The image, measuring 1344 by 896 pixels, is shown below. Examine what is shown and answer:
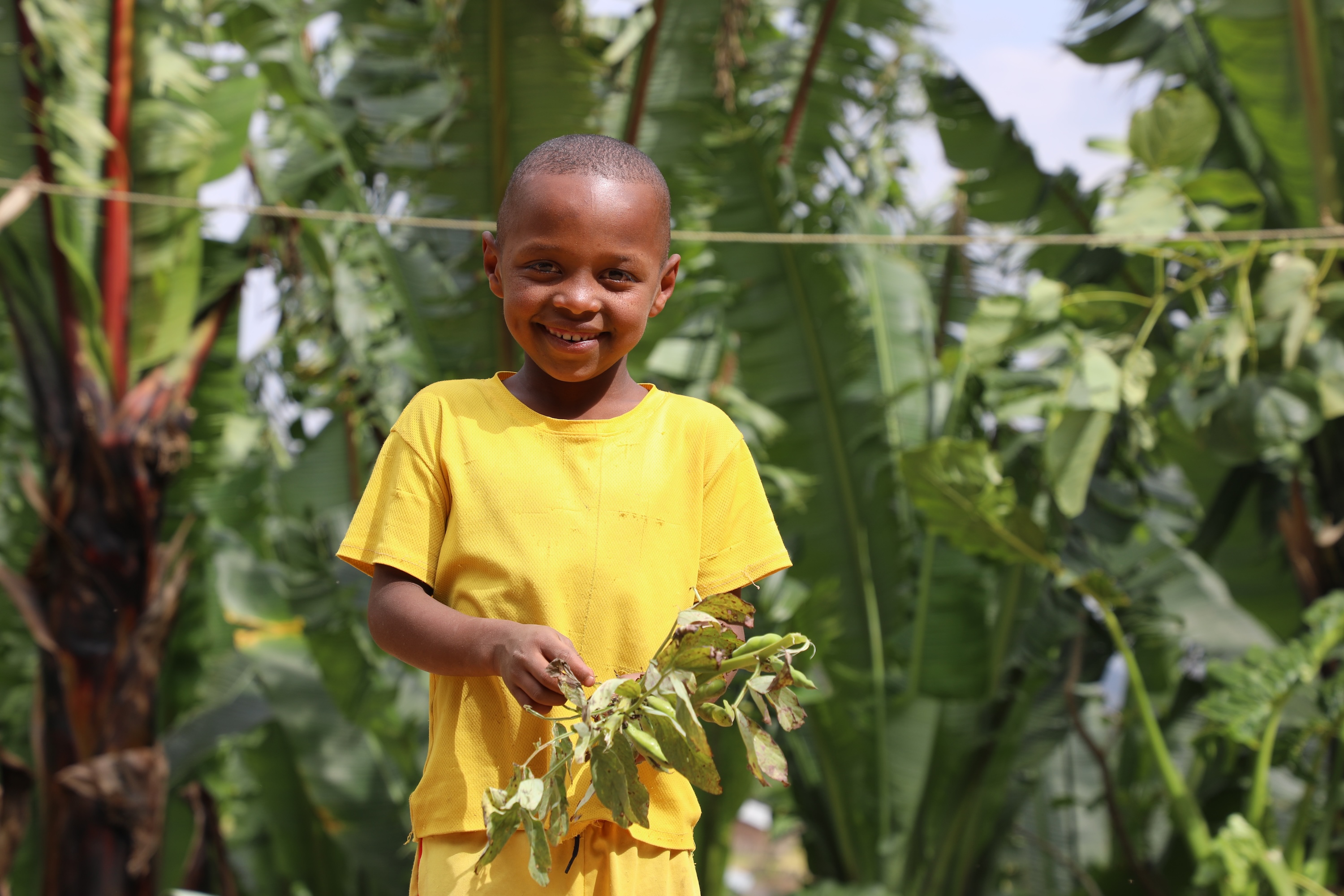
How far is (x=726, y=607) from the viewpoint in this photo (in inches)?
39.7

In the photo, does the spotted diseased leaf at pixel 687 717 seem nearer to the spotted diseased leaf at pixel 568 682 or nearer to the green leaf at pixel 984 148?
the spotted diseased leaf at pixel 568 682

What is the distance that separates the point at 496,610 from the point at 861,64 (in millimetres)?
4220

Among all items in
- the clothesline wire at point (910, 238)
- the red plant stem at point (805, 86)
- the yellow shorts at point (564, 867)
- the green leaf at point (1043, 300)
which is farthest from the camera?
the red plant stem at point (805, 86)

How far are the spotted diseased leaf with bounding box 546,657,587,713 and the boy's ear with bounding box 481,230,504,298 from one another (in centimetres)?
39

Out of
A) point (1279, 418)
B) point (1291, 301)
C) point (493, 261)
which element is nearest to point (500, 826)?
point (493, 261)

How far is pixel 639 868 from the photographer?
1113mm

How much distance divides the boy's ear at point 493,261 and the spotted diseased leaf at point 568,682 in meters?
0.39

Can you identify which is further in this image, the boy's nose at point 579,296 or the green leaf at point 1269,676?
the green leaf at point 1269,676

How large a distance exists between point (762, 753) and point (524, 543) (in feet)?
0.92

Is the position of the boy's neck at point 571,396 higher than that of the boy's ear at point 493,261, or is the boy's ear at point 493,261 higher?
the boy's ear at point 493,261

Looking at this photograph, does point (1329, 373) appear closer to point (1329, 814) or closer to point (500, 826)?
point (1329, 814)

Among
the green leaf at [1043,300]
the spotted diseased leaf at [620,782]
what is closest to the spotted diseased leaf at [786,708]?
the spotted diseased leaf at [620,782]

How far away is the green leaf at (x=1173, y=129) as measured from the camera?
133 inches

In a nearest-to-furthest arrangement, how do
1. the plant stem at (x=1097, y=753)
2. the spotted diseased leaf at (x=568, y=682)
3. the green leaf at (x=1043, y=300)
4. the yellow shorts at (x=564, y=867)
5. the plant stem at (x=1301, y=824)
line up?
the spotted diseased leaf at (x=568, y=682) → the yellow shorts at (x=564, y=867) → the green leaf at (x=1043, y=300) → the plant stem at (x=1301, y=824) → the plant stem at (x=1097, y=753)
